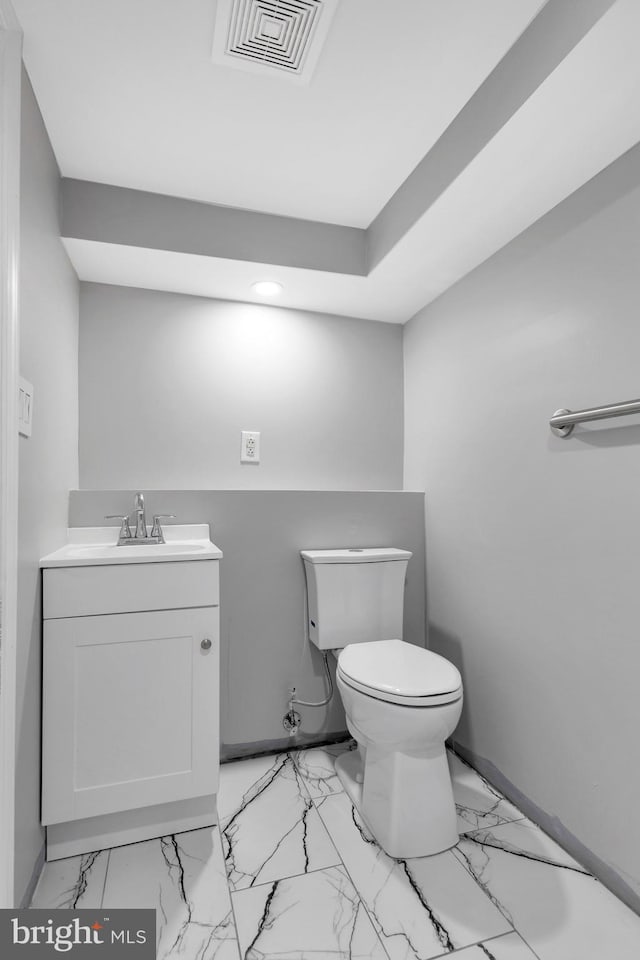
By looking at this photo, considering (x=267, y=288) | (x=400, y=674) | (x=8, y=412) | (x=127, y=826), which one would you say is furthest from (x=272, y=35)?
(x=127, y=826)

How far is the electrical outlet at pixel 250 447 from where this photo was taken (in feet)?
6.76

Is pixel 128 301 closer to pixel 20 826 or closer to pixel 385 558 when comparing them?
pixel 385 558

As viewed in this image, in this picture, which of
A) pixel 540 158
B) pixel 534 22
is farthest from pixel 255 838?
pixel 534 22

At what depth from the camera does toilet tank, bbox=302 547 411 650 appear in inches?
72.4

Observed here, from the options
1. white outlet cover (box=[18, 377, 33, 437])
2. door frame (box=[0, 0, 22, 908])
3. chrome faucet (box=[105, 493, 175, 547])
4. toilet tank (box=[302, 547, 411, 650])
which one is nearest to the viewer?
door frame (box=[0, 0, 22, 908])

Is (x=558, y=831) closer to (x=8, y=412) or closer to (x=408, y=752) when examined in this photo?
(x=408, y=752)

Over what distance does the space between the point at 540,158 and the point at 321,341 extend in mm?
1106

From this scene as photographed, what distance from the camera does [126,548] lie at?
5.43 feet

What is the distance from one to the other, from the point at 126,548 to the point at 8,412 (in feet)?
2.42

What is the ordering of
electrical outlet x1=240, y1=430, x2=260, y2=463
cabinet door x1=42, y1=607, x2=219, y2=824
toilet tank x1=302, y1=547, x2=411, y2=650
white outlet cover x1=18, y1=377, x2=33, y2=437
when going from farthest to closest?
1. electrical outlet x1=240, y1=430, x2=260, y2=463
2. toilet tank x1=302, y1=547, x2=411, y2=650
3. cabinet door x1=42, y1=607, x2=219, y2=824
4. white outlet cover x1=18, y1=377, x2=33, y2=437

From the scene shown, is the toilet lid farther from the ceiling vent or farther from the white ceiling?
the ceiling vent

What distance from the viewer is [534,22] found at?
3.47 ft

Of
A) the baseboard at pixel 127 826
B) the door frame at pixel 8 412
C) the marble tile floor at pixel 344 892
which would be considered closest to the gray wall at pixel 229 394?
the door frame at pixel 8 412

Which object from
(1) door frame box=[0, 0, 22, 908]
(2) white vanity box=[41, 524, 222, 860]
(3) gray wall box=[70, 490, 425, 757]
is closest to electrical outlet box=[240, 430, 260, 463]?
(3) gray wall box=[70, 490, 425, 757]
